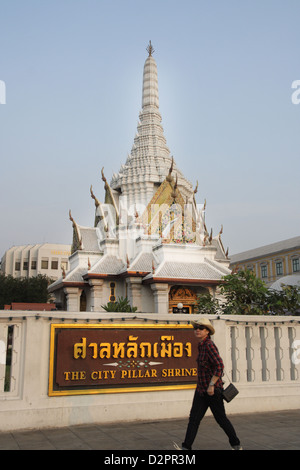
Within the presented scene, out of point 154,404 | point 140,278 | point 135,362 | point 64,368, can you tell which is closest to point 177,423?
point 154,404

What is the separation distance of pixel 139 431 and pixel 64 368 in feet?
5.25

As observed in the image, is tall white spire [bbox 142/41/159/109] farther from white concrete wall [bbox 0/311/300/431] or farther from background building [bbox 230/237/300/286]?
white concrete wall [bbox 0/311/300/431]

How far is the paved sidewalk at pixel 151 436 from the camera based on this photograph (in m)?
5.59

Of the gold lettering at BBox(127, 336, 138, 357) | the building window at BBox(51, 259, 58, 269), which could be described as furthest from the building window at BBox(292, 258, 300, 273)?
the gold lettering at BBox(127, 336, 138, 357)

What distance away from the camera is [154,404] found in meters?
7.43

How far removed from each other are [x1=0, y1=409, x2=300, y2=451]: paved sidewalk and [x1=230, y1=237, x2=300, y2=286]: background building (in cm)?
4353

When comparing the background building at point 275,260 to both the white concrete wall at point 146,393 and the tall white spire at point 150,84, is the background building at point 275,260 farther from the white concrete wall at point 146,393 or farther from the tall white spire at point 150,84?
the white concrete wall at point 146,393

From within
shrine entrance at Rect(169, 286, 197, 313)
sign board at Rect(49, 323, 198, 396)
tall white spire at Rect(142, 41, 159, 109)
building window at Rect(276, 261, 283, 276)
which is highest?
tall white spire at Rect(142, 41, 159, 109)

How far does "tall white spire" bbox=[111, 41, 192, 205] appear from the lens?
3225cm

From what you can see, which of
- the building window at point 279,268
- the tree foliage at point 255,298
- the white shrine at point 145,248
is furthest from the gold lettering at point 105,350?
the building window at point 279,268

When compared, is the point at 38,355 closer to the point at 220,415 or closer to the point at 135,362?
the point at 135,362

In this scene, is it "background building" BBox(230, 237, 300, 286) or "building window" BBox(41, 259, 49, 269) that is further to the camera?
"building window" BBox(41, 259, 49, 269)

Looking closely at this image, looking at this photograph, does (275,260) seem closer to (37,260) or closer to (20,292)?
(20,292)

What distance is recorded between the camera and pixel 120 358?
750 centimetres
